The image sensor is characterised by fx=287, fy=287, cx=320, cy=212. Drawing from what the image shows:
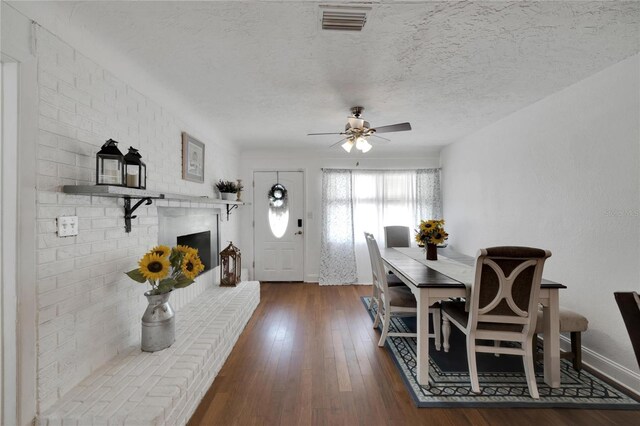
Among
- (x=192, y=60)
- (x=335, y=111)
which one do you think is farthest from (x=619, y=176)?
(x=192, y=60)

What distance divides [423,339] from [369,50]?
2.09 meters

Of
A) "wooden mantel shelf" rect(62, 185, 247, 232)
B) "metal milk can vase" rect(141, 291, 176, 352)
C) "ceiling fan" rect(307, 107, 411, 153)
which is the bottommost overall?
"metal milk can vase" rect(141, 291, 176, 352)

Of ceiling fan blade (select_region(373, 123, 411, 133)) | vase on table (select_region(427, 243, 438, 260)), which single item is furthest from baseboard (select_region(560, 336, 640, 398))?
ceiling fan blade (select_region(373, 123, 411, 133))

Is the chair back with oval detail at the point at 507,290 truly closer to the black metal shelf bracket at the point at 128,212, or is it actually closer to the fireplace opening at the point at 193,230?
the black metal shelf bracket at the point at 128,212

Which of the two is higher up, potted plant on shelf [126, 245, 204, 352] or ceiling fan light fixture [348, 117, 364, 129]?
ceiling fan light fixture [348, 117, 364, 129]

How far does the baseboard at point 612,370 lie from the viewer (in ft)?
6.69

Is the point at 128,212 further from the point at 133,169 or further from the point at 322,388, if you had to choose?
the point at 322,388

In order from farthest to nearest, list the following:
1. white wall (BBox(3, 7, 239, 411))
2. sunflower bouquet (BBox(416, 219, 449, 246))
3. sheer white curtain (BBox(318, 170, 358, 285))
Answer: sheer white curtain (BBox(318, 170, 358, 285))
sunflower bouquet (BBox(416, 219, 449, 246))
white wall (BBox(3, 7, 239, 411))

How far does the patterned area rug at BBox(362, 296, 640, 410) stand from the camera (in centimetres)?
192

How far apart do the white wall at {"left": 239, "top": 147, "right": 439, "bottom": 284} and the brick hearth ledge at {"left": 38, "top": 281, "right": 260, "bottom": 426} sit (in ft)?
8.26

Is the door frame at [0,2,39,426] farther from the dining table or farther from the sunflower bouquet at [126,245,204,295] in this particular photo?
the dining table

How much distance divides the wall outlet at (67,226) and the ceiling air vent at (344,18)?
1.76 m

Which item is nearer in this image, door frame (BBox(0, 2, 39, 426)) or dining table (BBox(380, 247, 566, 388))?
door frame (BBox(0, 2, 39, 426))

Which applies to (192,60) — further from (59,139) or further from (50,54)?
(59,139)
